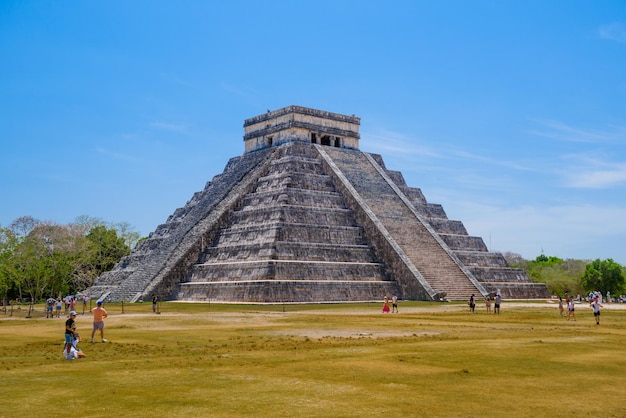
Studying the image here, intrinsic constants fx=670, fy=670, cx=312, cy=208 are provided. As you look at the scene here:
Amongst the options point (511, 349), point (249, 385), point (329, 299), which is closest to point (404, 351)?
point (511, 349)

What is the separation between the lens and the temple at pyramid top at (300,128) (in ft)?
183

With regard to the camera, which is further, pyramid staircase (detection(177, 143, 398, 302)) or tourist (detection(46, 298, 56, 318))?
pyramid staircase (detection(177, 143, 398, 302))

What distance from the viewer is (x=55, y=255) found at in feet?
187

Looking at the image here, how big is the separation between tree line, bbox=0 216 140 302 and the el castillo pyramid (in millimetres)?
4901

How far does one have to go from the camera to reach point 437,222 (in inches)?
2079

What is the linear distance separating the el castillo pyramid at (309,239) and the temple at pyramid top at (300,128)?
9cm

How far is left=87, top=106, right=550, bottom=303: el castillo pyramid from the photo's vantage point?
41531mm

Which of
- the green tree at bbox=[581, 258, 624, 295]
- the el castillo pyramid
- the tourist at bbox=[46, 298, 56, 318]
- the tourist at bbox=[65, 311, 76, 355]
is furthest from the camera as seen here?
the green tree at bbox=[581, 258, 624, 295]

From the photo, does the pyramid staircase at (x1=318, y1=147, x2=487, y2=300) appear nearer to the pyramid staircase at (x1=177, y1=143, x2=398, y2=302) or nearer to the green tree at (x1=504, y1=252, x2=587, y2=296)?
the pyramid staircase at (x1=177, y1=143, x2=398, y2=302)

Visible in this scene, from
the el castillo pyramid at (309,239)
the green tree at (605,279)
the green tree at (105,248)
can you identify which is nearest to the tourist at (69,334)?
the el castillo pyramid at (309,239)

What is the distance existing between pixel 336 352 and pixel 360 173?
3917 centimetres

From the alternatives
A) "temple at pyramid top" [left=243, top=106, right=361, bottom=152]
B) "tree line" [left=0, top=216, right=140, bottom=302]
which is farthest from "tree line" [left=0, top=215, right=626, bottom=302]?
"temple at pyramid top" [left=243, top=106, right=361, bottom=152]

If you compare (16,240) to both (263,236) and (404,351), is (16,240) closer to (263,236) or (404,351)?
(263,236)

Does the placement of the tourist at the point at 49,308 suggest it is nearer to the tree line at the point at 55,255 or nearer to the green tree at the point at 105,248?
the tree line at the point at 55,255
